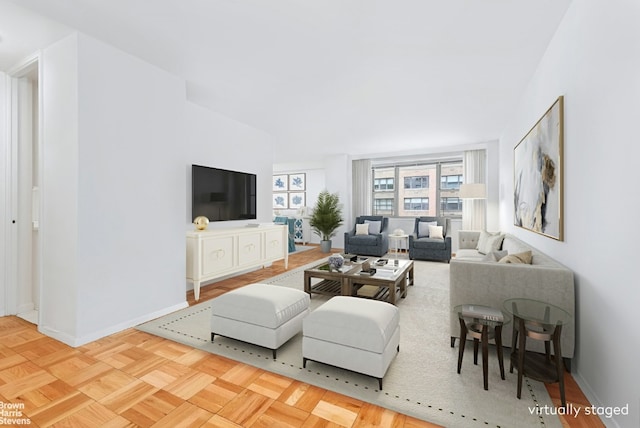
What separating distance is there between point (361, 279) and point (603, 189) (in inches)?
86.0

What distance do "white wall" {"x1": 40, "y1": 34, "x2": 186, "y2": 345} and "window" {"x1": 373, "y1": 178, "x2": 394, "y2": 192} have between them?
5888 millimetres

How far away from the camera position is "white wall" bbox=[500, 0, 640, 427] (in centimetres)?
135

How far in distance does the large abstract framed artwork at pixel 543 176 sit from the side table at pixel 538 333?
0.73 m

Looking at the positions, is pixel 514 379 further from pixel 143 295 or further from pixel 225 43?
pixel 225 43

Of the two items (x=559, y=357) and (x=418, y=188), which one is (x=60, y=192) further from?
(x=418, y=188)

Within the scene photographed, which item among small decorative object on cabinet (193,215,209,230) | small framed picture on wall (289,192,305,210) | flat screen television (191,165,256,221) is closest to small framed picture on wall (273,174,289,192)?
small framed picture on wall (289,192,305,210)

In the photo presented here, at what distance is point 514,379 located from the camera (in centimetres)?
186

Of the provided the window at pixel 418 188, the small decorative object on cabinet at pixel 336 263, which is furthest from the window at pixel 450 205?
the small decorative object on cabinet at pixel 336 263

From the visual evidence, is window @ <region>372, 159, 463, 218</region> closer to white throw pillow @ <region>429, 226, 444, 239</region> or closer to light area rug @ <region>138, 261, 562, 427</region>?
white throw pillow @ <region>429, 226, 444, 239</region>

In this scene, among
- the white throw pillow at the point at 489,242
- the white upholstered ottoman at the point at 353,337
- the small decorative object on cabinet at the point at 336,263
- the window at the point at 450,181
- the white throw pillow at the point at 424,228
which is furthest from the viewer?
the window at the point at 450,181

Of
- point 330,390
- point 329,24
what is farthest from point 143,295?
point 329,24

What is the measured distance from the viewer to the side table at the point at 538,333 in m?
1.62

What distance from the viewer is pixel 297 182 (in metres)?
9.38

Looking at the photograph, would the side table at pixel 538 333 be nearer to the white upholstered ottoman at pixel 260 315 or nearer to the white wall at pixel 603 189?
the white wall at pixel 603 189
